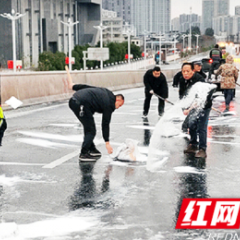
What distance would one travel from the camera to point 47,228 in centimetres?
545

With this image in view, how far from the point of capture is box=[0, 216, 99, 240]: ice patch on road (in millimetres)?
5230

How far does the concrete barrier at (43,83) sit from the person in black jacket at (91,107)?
974 centimetres

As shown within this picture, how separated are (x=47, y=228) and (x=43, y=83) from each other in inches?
652

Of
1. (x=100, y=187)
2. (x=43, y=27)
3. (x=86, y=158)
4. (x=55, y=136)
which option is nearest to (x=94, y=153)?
(x=86, y=158)

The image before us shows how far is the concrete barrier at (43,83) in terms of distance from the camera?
19.0 m

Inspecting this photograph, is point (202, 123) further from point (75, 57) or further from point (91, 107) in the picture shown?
point (75, 57)

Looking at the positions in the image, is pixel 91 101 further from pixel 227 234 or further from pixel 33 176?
pixel 227 234

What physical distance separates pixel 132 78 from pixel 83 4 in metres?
96.5

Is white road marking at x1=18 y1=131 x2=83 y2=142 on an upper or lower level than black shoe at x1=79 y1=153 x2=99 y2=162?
lower

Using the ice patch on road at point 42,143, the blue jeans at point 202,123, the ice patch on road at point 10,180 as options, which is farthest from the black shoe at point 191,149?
the ice patch on road at point 10,180

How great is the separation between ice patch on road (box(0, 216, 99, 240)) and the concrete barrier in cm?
1314

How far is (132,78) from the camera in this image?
3406 centimetres

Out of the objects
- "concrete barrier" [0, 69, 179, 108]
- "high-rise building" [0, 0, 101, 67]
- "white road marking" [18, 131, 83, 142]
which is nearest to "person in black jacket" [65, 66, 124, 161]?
"white road marking" [18, 131, 83, 142]

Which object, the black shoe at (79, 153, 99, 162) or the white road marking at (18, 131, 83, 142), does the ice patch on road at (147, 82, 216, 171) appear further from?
the white road marking at (18, 131, 83, 142)
